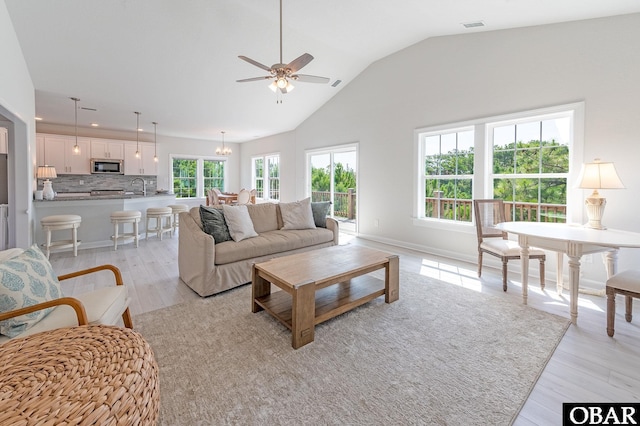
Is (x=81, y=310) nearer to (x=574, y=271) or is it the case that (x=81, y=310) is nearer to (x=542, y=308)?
(x=574, y=271)

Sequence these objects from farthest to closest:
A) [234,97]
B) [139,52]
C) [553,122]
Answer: [234,97], [139,52], [553,122]

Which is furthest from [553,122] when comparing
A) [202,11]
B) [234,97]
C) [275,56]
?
[234,97]

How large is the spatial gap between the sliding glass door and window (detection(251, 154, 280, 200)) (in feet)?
5.61

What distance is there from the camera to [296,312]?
6.92 ft

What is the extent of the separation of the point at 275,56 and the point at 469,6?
2.88 m

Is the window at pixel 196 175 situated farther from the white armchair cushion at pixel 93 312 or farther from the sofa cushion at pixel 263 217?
the white armchair cushion at pixel 93 312

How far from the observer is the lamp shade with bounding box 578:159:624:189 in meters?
2.72

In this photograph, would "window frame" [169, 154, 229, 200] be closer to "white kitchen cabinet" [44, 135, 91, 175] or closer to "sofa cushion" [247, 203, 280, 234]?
"white kitchen cabinet" [44, 135, 91, 175]

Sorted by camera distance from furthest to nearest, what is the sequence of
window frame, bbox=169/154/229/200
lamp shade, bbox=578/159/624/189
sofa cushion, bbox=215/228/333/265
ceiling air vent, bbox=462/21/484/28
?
window frame, bbox=169/154/229/200 < ceiling air vent, bbox=462/21/484/28 < sofa cushion, bbox=215/228/333/265 < lamp shade, bbox=578/159/624/189

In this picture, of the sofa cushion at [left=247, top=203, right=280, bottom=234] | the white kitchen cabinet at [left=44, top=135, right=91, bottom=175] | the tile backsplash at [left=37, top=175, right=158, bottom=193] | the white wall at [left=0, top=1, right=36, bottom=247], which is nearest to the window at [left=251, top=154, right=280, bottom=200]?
the tile backsplash at [left=37, top=175, right=158, bottom=193]

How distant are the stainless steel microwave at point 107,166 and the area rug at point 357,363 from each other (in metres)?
6.42

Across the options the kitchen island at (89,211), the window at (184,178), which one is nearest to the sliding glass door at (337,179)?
the kitchen island at (89,211)

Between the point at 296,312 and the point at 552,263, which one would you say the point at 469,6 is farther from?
the point at 296,312

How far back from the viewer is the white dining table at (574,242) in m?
2.30
